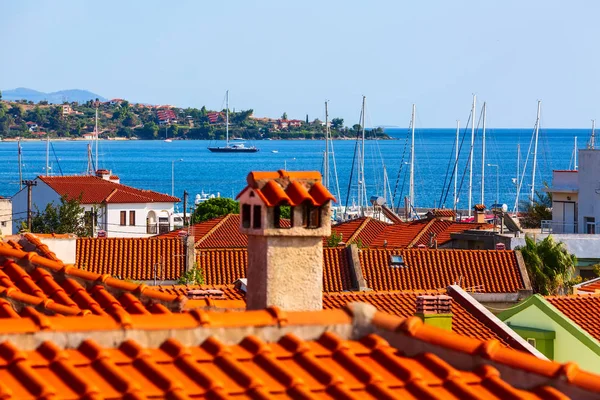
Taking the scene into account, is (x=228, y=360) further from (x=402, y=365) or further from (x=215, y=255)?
(x=215, y=255)

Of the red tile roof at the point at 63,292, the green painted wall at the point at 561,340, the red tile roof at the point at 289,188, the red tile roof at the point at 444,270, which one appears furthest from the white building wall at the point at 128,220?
the red tile roof at the point at 289,188

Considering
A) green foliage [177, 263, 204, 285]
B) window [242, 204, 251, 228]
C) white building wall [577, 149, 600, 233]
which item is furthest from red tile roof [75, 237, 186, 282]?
window [242, 204, 251, 228]

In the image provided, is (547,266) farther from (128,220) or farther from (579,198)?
(128,220)

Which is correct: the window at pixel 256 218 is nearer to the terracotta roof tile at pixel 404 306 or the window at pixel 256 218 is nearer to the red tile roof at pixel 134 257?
the terracotta roof tile at pixel 404 306

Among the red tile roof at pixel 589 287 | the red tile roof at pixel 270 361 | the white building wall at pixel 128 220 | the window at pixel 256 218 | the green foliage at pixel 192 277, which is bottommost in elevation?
the white building wall at pixel 128 220

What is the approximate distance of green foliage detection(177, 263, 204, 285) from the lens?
4025 cm

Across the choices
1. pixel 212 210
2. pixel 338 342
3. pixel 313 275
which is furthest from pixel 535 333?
pixel 212 210

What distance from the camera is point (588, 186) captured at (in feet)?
210

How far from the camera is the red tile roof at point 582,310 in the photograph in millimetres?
25938

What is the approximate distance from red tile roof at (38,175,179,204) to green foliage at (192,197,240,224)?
3.47 m

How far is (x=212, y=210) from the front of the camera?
9594cm

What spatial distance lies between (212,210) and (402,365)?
293ft

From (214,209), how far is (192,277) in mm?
55249

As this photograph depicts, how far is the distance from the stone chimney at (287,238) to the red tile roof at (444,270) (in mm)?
29114
